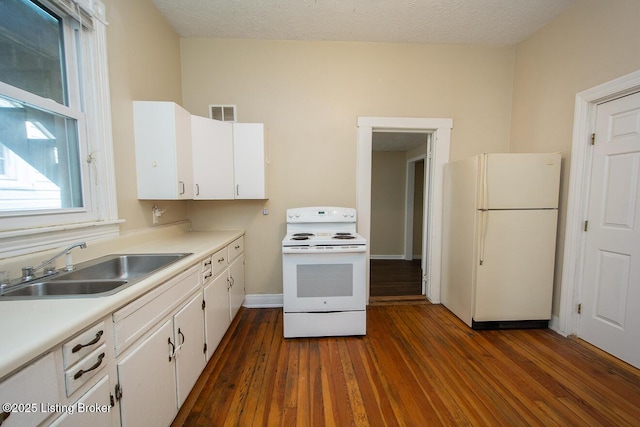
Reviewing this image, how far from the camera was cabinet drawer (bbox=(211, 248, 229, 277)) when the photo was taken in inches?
73.6

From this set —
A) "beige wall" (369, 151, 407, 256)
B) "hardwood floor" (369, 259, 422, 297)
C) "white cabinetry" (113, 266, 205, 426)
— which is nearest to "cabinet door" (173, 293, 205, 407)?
"white cabinetry" (113, 266, 205, 426)

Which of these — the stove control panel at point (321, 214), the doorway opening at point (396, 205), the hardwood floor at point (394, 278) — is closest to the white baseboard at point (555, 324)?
the hardwood floor at point (394, 278)

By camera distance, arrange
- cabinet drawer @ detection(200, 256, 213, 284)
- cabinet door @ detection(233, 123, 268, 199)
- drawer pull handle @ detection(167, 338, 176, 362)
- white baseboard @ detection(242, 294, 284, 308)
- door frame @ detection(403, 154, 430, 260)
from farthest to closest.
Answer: door frame @ detection(403, 154, 430, 260), white baseboard @ detection(242, 294, 284, 308), cabinet door @ detection(233, 123, 268, 199), cabinet drawer @ detection(200, 256, 213, 284), drawer pull handle @ detection(167, 338, 176, 362)

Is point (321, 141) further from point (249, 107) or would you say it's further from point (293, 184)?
point (249, 107)

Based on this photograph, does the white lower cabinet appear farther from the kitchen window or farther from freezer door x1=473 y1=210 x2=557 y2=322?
freezer door x1=473 y1=210 x2=557 y2=322

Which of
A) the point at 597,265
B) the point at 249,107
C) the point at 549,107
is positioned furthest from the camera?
the point at 249,107

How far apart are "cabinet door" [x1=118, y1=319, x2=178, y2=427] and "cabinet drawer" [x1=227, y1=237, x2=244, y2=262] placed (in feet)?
3.25

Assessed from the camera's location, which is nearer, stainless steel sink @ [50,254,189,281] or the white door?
stainless steel sink @ [50,254,189,281]

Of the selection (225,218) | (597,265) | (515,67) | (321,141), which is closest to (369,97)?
(321,141)

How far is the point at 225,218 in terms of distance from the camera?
8.94 feet

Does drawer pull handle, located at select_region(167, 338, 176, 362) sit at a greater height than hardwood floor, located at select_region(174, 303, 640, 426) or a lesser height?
greater

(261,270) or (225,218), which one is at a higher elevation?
(225,218)

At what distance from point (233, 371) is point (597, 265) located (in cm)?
307

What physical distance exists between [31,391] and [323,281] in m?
1.72
